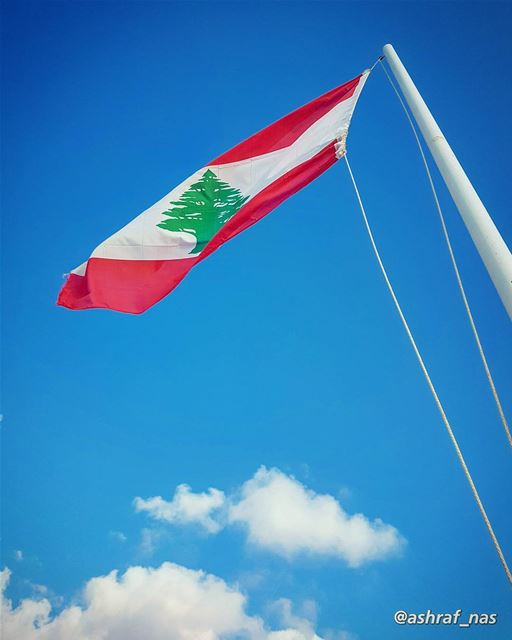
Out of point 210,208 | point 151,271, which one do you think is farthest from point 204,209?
point 151,271

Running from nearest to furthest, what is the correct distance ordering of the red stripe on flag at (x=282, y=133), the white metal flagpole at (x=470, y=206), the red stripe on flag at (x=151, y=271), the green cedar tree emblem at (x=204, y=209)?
the white metal flagpole at (x=470, y=206)
the red stripe on flag at (x=151, y=271)
the red stripe on flag at (x=282, y=133)
the green cedar tree emblem at (x=204, y=209)

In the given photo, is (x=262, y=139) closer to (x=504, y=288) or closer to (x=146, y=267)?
(x=146, y=267)

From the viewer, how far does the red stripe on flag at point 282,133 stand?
25.3ft

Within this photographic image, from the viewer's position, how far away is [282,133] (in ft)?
26.4

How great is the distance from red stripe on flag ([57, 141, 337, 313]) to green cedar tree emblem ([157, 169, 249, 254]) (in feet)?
1.64

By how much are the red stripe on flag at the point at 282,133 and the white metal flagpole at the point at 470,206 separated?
5.51 ft

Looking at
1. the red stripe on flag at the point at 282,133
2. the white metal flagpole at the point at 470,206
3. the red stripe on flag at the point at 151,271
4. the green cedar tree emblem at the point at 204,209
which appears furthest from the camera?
the green cedar tree emblem at the point at 204,209

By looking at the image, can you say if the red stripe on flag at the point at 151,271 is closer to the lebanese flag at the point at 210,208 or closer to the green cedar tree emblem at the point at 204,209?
the lebanese flag at the point at 210,208

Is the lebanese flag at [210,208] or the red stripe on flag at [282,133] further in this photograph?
the red stripe on flag at [282,133]

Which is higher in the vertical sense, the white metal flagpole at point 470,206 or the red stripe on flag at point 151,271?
the red stripe on flag at point 151,271

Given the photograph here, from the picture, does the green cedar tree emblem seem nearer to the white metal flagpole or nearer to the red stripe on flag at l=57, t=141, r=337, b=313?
the red stripe on flag at l=57, t=141, r=337, b=313

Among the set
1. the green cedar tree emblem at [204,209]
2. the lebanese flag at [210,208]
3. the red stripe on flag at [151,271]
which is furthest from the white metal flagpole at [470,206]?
the green cedar tree emblem at [204,209]

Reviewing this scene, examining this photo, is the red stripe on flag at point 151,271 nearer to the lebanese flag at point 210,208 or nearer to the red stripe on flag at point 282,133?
the lebanese flag at point 210,208

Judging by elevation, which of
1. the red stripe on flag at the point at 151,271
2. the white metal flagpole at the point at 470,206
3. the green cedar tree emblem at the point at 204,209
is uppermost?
the green cedar tree emblem at the point at 204,209
